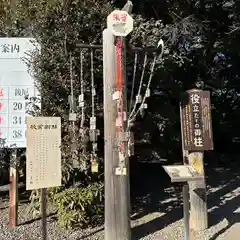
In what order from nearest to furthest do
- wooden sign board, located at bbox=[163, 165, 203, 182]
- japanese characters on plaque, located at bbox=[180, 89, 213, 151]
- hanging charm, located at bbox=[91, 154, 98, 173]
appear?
wooden sign board, located at bbox=[163, 165, 203, 182] → hanging charm, located at bbox=[91, 154, 98, 173] → japanese characters on plaque, located at bbox=[180, 89, 213, 151]

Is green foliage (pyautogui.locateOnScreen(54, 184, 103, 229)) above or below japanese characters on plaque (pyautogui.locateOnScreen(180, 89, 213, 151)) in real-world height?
below

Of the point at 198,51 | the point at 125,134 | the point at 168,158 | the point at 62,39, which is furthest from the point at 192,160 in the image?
the point at 168,158

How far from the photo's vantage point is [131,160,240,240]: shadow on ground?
6844 millimetres

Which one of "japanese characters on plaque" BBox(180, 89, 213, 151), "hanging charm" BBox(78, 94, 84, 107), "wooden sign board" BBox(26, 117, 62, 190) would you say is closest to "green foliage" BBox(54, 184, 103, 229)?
"wooden sign board" BBox(26, 117, 62, 190)

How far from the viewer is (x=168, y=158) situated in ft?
41.5

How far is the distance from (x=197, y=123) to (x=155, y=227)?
1761 mm

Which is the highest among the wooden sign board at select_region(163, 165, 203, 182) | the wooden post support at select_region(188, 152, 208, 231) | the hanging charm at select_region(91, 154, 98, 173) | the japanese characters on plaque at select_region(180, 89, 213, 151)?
the japanese characters on plaque at select_region(180, 89, 213, 151)

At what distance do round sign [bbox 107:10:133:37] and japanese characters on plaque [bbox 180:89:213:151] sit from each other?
172cm

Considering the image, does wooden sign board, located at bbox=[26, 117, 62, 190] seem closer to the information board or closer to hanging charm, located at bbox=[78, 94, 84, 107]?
hanging charm, located at bbox=[78, 94, 84, 107]

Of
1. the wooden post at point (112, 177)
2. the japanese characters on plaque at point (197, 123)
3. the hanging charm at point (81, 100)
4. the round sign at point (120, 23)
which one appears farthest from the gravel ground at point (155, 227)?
the round sign at point (120, 23)

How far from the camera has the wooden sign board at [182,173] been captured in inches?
210

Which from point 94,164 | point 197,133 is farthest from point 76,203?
point 197,133

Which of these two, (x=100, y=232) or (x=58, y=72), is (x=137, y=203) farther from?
(x=58, y=72)

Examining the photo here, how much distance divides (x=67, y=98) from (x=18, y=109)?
2.46 ft
